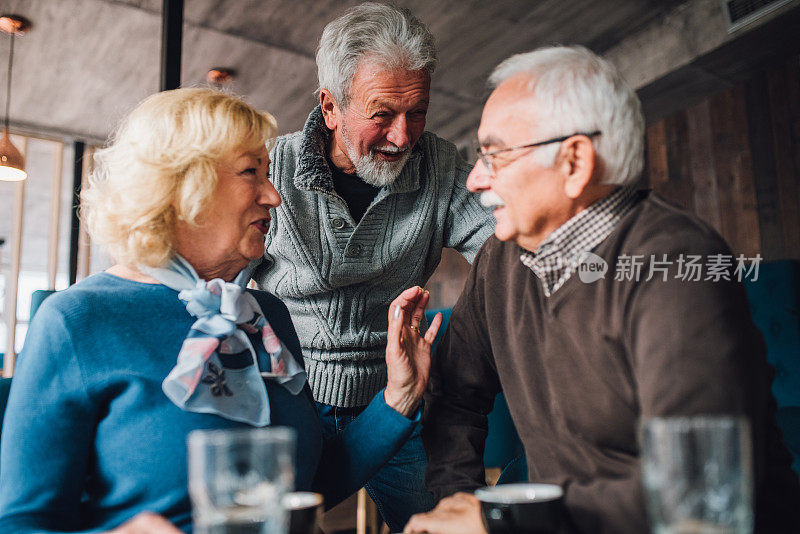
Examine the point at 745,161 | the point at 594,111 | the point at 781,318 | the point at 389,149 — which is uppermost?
the point at 745,161

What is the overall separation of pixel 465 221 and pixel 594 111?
75 cm

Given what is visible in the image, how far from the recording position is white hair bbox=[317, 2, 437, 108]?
1.70 meters

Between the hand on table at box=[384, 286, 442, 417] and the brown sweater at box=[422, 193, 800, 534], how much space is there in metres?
0.07

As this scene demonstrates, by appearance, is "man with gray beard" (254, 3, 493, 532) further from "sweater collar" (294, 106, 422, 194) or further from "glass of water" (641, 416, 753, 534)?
"glass of water" (641, 416, 753, 534)

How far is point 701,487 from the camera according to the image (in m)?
0.56

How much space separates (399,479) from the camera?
1.72 meters

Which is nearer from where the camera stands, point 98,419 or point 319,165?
point 98,419

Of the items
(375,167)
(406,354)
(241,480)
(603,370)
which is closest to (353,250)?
(375,167)

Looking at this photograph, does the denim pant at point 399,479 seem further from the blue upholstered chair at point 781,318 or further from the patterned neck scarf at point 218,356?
the blue upholstered chair at point 781,318

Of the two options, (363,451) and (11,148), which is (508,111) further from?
(11,148)

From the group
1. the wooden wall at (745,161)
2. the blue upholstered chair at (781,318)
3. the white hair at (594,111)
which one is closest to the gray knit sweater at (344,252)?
the white hair at (594,111)

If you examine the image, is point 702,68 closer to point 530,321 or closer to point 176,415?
point 530,321

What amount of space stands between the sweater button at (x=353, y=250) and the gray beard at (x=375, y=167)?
176 mm

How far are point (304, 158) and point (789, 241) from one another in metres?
3.48
